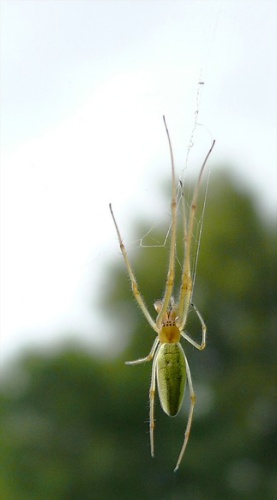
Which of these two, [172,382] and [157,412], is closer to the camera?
[172,382]

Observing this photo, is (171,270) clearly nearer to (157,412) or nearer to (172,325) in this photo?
(172,325)

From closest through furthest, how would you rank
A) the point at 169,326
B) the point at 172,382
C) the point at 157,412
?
the point at 172,382, the point at 169,326, the point at 157,412

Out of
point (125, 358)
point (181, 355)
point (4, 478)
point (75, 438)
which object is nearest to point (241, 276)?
point (125, 358)

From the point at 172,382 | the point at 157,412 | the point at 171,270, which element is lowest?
the point at 157,412

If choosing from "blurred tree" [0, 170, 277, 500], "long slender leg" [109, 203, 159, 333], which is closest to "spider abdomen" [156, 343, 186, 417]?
"long slender leg" [109, 203, 159, 333]

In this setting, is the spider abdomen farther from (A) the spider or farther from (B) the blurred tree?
(B) the blurred tree

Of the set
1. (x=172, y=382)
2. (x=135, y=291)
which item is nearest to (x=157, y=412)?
(x=135, y=291)

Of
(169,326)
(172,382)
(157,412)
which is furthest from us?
(157,412)

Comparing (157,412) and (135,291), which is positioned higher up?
(135,291)

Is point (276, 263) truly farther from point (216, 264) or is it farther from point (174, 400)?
point (174, 400)
